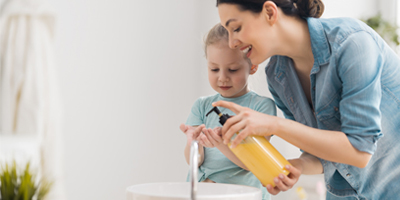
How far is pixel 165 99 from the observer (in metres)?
2.60

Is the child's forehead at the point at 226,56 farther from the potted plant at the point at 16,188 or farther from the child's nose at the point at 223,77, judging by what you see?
the potted plant at the point at 16,188

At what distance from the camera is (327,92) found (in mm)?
875

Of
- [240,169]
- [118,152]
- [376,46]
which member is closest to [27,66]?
[118,152]

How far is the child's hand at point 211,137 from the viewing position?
837mm

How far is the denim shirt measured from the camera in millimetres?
778

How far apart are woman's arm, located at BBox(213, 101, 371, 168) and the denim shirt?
0.9 inches

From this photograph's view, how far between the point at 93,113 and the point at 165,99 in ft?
1.71

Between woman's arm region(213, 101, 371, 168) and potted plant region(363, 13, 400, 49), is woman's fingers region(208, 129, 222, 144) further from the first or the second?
potted plant region(363, 13, 400, 49)

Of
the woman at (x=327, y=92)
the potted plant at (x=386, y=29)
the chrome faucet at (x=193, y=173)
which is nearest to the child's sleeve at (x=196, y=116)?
the woman at (x=327, y=92)

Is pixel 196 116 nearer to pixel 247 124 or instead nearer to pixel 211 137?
pixel 211 137

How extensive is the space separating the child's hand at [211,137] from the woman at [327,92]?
2.0 inches

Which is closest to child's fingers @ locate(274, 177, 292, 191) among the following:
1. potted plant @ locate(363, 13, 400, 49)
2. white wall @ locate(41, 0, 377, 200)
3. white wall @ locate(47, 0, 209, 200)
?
potted plant @ locate(363, 13, 400, 49)

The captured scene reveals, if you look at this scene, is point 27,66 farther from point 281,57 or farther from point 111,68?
point 281,57

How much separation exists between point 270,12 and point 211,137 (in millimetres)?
329
